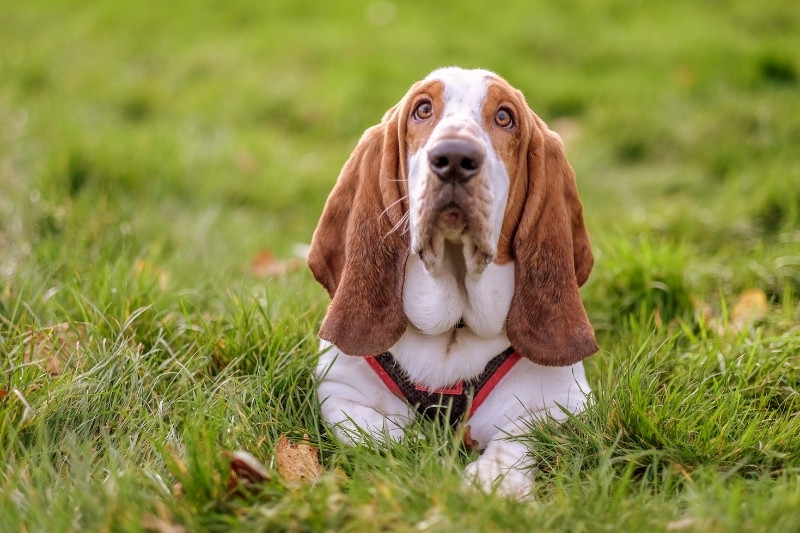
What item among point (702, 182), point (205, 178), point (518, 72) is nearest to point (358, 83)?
point (518, 72)

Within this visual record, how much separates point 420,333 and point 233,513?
98 cm

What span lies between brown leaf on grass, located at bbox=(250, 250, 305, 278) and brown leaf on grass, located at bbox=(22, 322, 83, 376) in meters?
1.18

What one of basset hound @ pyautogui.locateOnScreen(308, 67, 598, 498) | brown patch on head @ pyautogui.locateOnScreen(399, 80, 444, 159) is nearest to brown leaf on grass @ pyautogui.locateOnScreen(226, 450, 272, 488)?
basset hound @ pyautogui.locateOnScreen(308, 67, 598, 498)

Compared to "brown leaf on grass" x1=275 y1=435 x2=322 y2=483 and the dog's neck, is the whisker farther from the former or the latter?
"brown leaf on grass" x1=275 y1=435 x2=322 y2=483

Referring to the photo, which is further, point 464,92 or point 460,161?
point 464,92

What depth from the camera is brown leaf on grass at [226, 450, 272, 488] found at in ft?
7.46

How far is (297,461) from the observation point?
262 cm

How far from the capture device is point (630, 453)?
8.57 feet

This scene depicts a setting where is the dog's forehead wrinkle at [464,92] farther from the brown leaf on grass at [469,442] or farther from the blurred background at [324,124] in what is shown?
the blurred background at [324,124]

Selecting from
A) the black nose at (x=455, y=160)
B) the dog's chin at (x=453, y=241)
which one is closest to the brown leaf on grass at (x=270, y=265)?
the dog's chin at (x=453, y=241)

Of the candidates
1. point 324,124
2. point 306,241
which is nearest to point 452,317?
point 306,241

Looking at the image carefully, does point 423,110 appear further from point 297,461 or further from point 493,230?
point 297,461

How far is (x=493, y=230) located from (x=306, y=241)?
2700 millimetres

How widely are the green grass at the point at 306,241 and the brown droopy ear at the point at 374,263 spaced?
0.31m
